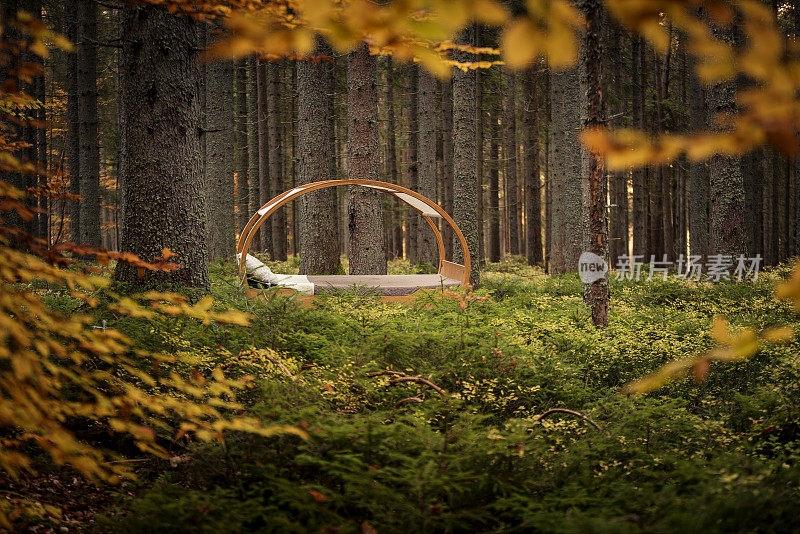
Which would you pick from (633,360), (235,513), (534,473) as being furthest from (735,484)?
(633,360)

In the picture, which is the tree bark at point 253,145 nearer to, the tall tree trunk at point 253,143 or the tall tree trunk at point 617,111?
the tall tree trunk at point 253,143

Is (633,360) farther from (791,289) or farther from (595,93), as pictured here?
(791,289)

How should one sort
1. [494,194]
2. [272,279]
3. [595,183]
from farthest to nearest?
[494,194] < [272,279] < [595,183]

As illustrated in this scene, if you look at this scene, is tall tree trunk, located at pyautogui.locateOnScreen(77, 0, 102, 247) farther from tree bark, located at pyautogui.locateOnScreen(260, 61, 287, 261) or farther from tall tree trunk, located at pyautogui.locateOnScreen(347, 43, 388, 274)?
tall tree trunk, located at pyautogui.locateOnScreen(347, 43, 388, 274)

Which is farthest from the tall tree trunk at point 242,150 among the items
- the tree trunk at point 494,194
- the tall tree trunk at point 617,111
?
the tall tree trunk at point 617,111

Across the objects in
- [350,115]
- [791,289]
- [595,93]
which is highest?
[350,115]

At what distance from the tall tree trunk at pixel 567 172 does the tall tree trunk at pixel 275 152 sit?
9.13 meters

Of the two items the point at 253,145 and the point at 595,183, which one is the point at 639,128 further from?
the point at 595,183

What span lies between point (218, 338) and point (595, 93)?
5.13 meters

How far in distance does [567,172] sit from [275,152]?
32.3 ft

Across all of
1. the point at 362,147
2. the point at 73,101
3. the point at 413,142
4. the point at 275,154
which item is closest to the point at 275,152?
the point at 275,154

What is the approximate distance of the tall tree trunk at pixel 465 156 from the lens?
34.9ft

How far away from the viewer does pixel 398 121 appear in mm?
27047

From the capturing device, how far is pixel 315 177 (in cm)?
1211
